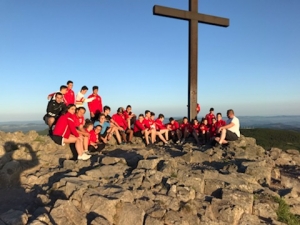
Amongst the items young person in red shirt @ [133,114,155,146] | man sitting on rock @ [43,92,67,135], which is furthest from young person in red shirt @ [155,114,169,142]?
man sitting on rock @ [43,92,67,135]

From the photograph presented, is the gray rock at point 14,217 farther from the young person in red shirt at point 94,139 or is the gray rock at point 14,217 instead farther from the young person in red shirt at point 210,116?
the young person in red shirt at point 210,116

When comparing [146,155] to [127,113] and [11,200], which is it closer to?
[11,200]

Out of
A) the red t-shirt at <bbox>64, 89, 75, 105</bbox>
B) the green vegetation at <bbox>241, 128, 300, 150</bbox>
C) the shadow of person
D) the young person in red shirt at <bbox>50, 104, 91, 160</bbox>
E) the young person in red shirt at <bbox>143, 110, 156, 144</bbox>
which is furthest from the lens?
the green vegetation at <bbox>241, 128, 300, 150</bbox>

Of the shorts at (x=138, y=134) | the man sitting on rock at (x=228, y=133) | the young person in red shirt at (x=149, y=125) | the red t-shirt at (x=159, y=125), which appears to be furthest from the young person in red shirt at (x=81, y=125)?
the man sitting on rock at (x=228, y=133)

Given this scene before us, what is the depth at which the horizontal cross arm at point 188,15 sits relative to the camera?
12.3 meters

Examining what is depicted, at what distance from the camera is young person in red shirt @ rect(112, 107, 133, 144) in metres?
12.5

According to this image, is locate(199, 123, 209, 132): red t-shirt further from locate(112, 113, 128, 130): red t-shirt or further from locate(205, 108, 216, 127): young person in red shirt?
locate(112, 113, 128, 130): red t-shirt

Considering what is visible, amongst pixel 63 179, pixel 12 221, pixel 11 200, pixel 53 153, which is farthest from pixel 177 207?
pixel 53 153

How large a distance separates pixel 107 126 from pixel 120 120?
4.01 ft

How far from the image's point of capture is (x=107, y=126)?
38.4 feet

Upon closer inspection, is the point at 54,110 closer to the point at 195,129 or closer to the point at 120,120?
the point at 120,120

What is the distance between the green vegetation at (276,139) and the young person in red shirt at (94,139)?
31.1 ft

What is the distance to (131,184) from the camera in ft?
21.6

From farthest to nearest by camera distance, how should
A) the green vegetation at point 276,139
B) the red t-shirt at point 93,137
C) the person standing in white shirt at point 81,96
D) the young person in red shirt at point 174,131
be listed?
the green vegetation at point 276,139
the young person in red shirt at point 174,131
the person standing in white shirt at point 81,96
the red t-shirt at point 93,137
